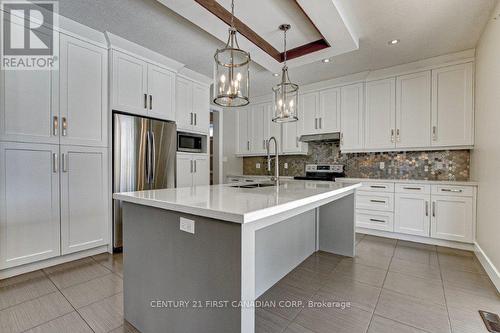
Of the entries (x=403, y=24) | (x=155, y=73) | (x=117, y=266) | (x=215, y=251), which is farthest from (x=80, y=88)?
(x=403, y=24)

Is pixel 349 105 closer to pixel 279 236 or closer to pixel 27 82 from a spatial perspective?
pixel 279 236

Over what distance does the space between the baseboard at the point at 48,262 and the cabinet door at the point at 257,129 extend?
3.32m

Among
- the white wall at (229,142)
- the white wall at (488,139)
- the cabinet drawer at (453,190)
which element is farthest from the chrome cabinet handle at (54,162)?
the cabinet drawer at (453,190)

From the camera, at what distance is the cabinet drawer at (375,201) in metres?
3.43

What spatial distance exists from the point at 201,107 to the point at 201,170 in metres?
1.11

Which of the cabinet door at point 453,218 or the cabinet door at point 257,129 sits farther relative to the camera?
the cabinet door at point 257,129

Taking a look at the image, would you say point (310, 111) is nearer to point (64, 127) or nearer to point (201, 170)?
point (201, 170)

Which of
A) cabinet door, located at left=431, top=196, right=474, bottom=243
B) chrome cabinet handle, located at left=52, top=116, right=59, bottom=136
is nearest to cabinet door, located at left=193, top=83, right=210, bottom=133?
chrome cabinet handle, located at left=52, top=116, right=59, bottom=136

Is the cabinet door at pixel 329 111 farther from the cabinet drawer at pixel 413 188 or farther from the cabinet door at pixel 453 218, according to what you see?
the cabinet door at pixel 453 218

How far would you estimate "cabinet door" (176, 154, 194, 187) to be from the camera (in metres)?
3.67

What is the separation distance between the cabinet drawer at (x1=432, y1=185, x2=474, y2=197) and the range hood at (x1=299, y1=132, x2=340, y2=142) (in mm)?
1587

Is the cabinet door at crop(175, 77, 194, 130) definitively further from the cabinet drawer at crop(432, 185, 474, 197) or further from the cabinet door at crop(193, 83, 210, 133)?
the cabinet drawer at crop(432, 185, 474, 197)

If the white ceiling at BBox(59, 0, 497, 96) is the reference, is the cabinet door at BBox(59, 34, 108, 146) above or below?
below

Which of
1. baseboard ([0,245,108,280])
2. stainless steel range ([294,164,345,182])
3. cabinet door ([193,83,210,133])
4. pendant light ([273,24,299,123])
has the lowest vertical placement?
baseboard ([0,245,108,280])
